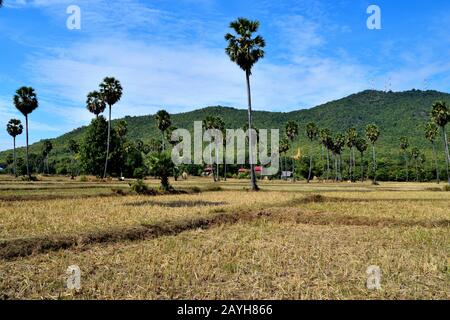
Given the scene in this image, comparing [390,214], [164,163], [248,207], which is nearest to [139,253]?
[248,207]

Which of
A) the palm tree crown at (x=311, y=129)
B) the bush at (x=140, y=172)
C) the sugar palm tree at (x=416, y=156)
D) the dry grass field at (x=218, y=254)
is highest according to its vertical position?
the palm tree crown at (x=311, y=129)

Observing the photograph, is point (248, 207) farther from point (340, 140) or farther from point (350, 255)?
point (340, 140)

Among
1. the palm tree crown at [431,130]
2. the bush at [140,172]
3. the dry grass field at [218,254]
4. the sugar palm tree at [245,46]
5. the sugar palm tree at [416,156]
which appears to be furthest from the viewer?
the sugar palm tree at [416,156]

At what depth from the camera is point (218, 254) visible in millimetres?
15531

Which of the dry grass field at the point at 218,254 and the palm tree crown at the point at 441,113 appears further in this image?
the palm tree crown at the point at 441,113

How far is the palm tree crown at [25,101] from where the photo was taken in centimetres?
8262

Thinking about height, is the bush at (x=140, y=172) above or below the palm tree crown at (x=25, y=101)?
below

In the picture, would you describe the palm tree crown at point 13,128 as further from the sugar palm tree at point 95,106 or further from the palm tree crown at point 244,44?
the palm tree crown at point 244,44

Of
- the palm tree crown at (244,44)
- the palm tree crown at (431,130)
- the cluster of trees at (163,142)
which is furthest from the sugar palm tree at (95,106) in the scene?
the palm tree crown at (431,130)

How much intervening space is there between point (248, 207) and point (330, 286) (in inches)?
819

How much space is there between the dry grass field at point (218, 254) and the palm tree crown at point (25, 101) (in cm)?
6373

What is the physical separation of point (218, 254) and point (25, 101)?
263ft

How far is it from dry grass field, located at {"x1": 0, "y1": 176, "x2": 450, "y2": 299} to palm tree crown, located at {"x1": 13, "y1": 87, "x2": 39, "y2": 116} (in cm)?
6373
